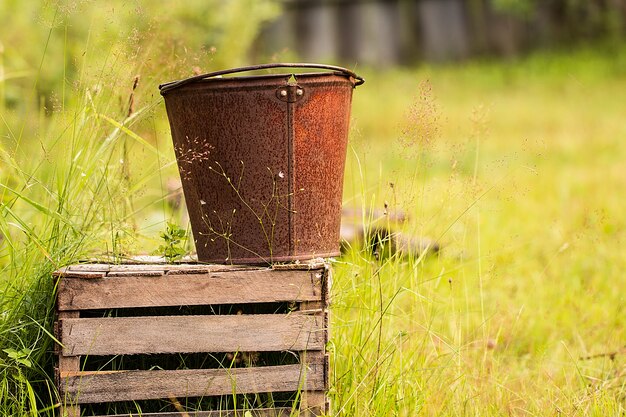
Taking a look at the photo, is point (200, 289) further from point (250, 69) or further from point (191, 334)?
point (250, 69)

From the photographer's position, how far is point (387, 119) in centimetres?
870

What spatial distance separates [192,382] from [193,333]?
0.42 feet

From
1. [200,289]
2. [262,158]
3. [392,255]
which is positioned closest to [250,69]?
[262,158]

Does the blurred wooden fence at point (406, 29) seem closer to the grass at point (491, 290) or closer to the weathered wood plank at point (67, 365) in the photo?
the grass at point (491, 290)

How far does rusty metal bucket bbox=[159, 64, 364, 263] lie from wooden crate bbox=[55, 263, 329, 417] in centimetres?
10

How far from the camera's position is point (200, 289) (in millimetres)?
2141

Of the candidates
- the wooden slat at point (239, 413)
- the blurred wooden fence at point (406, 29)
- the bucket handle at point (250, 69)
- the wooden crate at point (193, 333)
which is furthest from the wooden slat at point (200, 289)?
the blurred wooden fence at point (406, 29)

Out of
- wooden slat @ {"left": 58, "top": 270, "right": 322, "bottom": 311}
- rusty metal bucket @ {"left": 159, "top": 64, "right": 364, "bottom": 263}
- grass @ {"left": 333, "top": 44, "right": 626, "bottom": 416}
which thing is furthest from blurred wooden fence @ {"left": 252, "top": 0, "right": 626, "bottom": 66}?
wooden slat @ {"left": 58, "top": 270, "right": 322, "bottom": 311}

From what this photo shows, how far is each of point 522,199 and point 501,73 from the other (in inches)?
243

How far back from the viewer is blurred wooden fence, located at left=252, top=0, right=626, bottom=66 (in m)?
12.5

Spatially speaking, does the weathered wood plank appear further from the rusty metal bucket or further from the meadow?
the rusty metal bucket

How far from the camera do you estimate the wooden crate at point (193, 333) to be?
2.10m

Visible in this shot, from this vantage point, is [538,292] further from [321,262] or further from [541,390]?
[321,262]

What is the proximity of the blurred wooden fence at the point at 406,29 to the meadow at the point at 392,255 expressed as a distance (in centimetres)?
704
